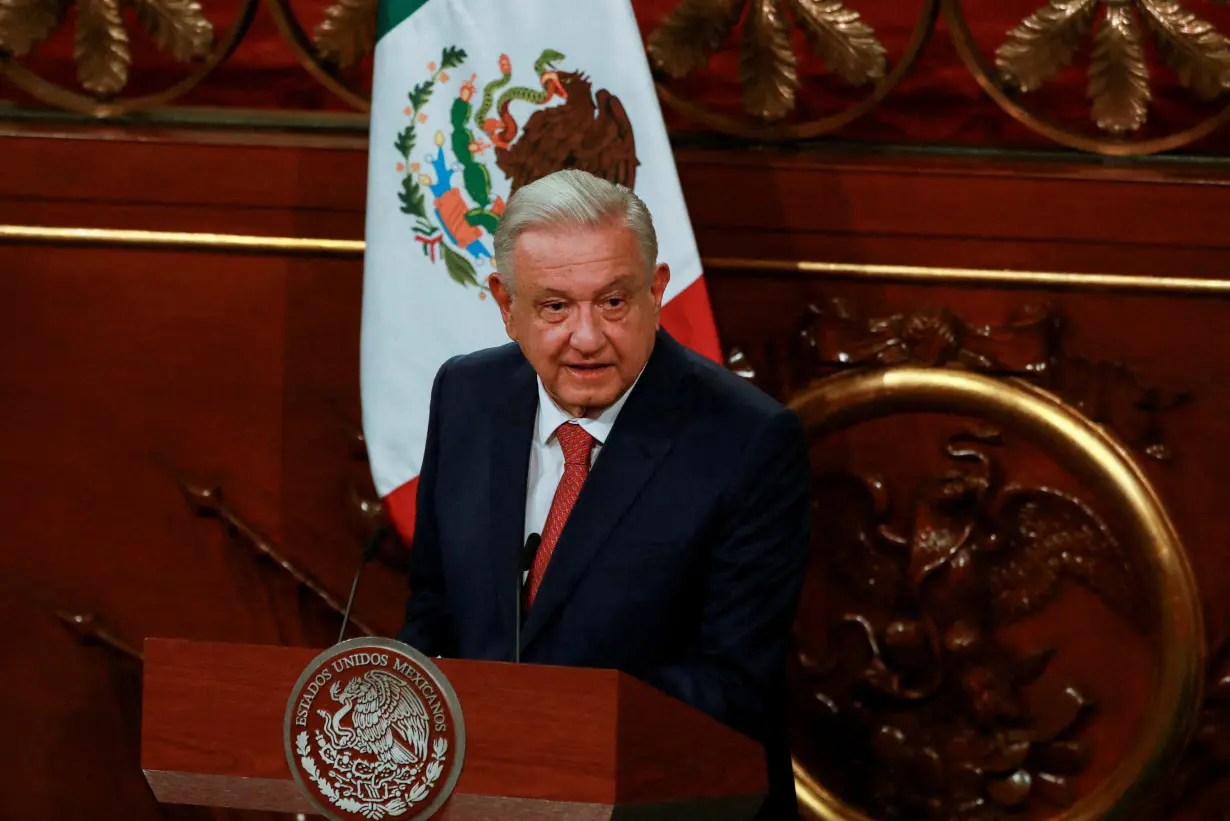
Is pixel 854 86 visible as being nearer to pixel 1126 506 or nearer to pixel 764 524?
pixel 1126 506

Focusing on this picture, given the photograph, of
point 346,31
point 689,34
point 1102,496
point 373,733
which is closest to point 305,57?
point 346,31

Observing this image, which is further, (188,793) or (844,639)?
(844,639)

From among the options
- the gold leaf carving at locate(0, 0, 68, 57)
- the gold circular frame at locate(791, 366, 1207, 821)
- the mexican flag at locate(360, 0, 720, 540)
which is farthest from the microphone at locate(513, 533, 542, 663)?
the gold leaf carving at locate(0, 0, 68, 57)

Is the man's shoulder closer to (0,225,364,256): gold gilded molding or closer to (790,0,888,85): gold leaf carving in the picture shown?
(0,225,364,256): gold gilded molding

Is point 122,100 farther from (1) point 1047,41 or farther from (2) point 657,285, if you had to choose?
(1) point 1047,41

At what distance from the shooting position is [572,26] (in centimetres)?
326

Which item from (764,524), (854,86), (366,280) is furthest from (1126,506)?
(366,280)

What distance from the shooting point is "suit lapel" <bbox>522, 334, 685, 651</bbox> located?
7.81ft

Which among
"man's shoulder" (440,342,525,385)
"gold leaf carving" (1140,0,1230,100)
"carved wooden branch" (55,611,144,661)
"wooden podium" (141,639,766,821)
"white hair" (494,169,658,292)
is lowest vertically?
"carved wooden branch" (55,611,144,661)

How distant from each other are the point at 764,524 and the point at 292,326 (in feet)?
5.02

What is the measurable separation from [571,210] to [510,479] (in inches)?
15.5

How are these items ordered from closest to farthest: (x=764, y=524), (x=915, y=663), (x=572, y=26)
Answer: (x=764, y=524) → (x=572, y=26) → (x=915, y=663)

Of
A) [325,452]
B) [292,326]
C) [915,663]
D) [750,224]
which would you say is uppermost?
[750,224]

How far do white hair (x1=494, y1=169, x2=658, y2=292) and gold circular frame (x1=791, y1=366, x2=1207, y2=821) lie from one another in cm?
113
